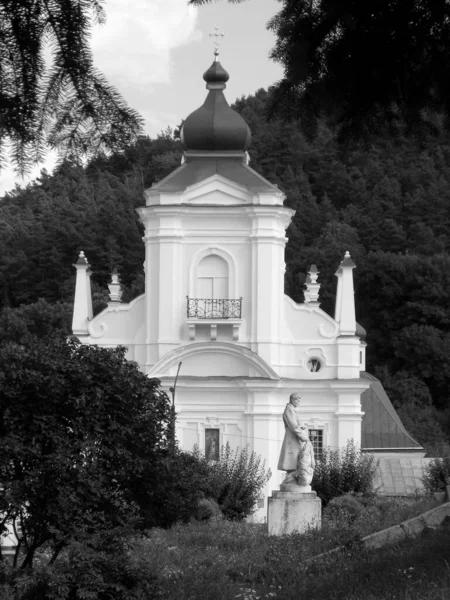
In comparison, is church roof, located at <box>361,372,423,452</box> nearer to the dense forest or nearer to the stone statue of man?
the dense forest

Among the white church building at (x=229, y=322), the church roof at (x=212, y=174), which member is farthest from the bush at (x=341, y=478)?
the church roof at (x=212, y=174)

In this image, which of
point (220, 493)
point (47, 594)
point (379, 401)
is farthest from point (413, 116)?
point (379, 401)

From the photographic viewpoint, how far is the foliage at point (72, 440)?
16.4m

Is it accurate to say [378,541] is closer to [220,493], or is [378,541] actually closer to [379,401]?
[220,493]

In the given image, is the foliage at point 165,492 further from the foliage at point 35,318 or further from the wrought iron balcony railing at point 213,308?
the foliage at point 35,318

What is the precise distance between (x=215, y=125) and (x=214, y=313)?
5.76 metres

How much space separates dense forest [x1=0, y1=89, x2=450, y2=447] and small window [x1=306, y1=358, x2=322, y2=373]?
21.1 m

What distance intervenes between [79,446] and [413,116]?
7.25m

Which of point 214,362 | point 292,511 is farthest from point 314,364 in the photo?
point 292,511

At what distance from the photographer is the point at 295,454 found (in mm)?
27453

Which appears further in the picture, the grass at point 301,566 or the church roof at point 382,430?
the church roof at point 382,430

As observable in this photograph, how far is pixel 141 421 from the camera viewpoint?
17.5 m

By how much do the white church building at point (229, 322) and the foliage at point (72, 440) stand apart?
80.1 feet

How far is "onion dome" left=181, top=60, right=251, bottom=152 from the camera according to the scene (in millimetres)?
44719
